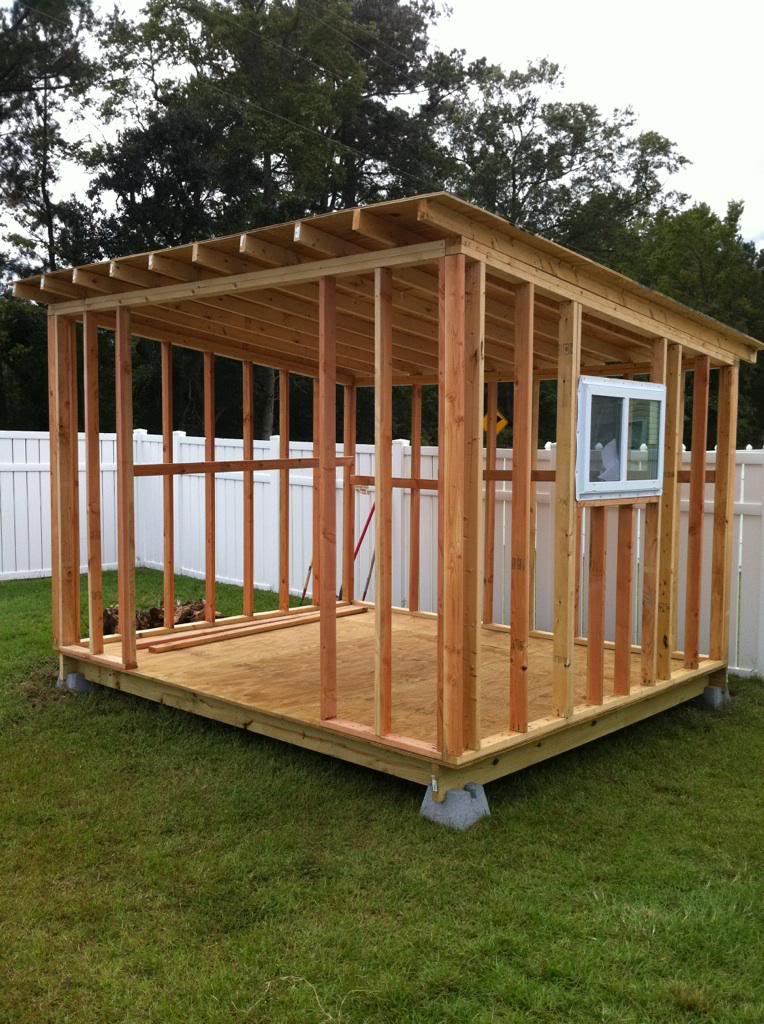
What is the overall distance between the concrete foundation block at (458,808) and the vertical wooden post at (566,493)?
740 mm

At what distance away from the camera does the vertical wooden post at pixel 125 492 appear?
5.77 m

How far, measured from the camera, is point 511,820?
4.26 meters

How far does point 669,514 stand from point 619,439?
879mm

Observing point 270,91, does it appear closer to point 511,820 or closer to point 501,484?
point 501,484

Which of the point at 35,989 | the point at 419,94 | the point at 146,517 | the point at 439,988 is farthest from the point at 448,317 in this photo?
the point at 419,94

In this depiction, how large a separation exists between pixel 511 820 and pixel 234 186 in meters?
21.8

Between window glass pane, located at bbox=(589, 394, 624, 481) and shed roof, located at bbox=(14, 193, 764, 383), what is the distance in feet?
1.65

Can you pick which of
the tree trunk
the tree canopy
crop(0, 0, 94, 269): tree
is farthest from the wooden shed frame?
crop(0, 0, 94, 269): tree

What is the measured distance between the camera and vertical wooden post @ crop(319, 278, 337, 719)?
14.8 feet

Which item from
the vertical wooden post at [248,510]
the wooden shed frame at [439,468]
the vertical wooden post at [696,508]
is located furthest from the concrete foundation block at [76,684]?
the vertical wooden post at [696,508]

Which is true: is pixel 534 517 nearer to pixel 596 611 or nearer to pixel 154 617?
pixel 596 611

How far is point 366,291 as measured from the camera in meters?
5.04

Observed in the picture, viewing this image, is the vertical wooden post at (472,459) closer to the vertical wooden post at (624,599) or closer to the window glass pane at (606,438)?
the window glass pane at (606,438)

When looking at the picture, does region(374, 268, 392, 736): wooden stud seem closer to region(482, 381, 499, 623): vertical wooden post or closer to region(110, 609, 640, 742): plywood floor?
region(110, 609, 640, 742): plywood floor
